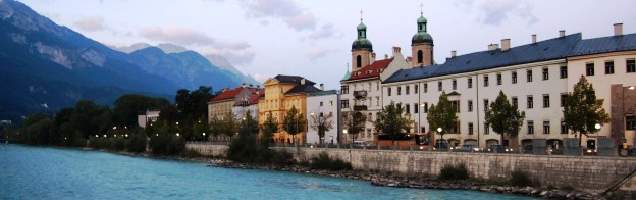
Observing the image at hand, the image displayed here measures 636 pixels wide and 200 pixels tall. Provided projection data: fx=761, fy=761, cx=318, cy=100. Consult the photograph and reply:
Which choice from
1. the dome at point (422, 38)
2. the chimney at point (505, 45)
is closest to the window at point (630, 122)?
the chimney at point (505, 45)

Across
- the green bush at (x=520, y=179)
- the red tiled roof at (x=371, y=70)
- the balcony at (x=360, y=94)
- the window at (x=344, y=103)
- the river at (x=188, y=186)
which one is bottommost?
the river at (x=188, y=186)

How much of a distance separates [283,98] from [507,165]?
68827 millimetres

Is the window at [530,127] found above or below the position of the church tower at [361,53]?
below

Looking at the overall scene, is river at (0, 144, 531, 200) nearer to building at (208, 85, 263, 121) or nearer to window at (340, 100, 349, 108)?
window at (340, 100, 349, 108)

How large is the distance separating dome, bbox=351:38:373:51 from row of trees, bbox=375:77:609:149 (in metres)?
24.8

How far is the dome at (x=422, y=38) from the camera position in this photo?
95069 mm

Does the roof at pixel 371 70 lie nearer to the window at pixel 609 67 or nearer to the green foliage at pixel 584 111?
the window at pixel 609 67

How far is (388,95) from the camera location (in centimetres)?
8750

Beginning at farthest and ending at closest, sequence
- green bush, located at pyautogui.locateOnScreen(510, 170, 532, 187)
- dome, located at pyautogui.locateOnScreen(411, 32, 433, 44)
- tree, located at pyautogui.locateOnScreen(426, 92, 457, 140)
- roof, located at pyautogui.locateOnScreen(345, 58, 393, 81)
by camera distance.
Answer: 1. dome, located at pyautogui.locateOnScreen(411, 32, 433, 44)
2. roof, located at pyautogui.locateOnScreen(345, 58, 393, 81)
3. tree, located at pyautogui.locateOnScreen(426, 92, 457, 140)
4. green bush, located at pyautogui.locateOnScreen(510, 170, 532, 187)

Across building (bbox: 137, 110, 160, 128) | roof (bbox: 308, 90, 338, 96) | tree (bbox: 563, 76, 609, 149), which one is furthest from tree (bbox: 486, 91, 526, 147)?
building (bbox: 137, 110, 160, 128)

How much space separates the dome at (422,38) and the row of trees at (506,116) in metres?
17.1

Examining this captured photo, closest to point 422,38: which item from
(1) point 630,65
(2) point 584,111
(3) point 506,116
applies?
(3) point 506,116

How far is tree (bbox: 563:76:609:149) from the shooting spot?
51.5 meters

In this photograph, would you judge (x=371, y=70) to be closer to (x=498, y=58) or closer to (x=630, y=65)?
(x=498, y=58)
